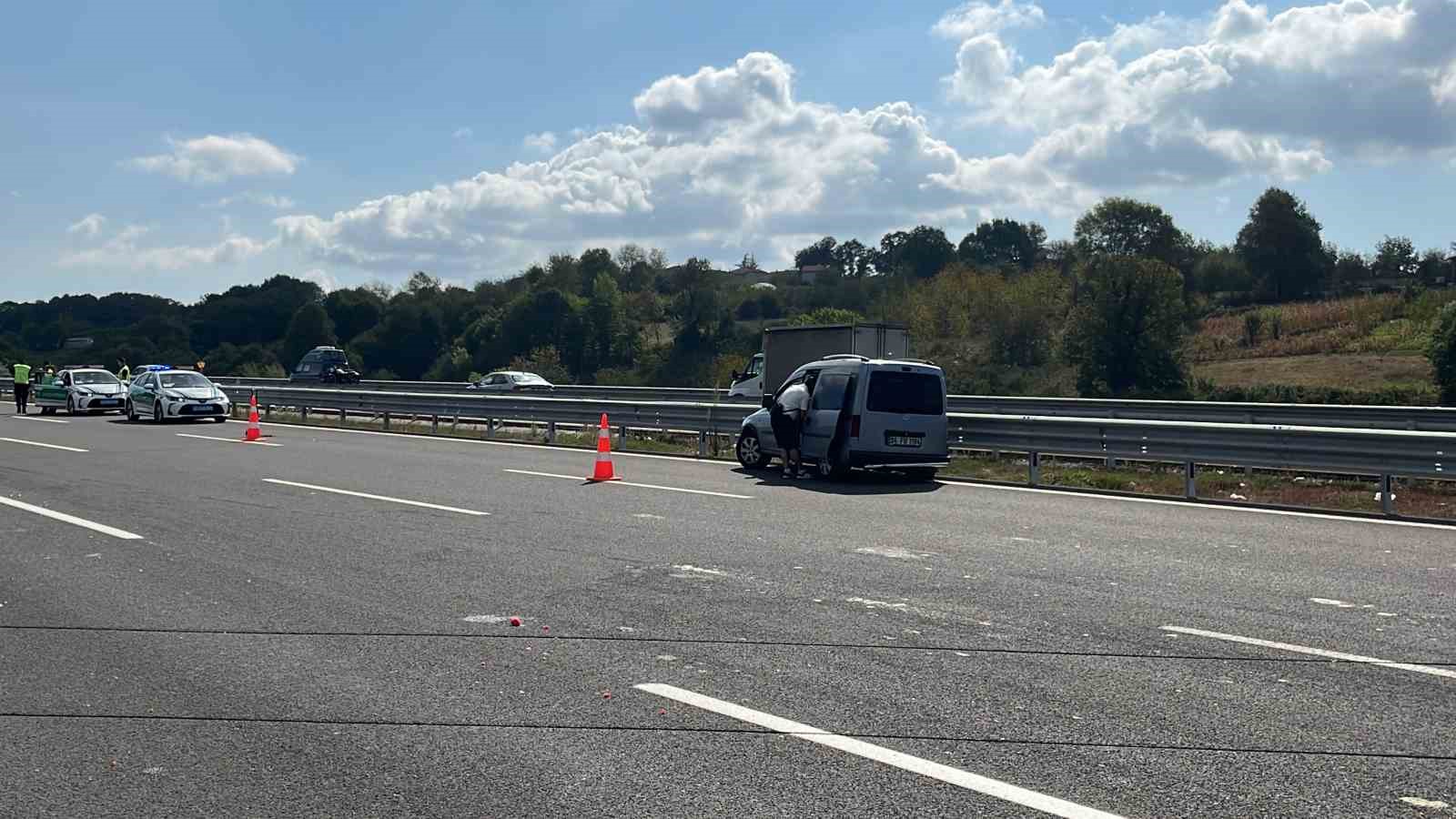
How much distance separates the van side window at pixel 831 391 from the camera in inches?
701

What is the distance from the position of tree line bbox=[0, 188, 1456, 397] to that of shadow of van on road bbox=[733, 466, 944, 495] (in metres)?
33.0

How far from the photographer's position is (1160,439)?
16.6 metres

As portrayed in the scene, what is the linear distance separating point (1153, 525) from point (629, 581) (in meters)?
5.94

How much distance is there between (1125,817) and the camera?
4.43 m

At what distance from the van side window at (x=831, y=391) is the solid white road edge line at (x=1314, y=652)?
33.8ft

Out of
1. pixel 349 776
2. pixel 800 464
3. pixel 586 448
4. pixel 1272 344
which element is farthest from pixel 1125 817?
pixel 1272 344

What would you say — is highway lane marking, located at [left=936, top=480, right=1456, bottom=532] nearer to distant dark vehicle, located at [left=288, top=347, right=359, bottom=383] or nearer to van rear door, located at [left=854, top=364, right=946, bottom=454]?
van rear door, located at [left=854, top=364, right=946, bottom=454]

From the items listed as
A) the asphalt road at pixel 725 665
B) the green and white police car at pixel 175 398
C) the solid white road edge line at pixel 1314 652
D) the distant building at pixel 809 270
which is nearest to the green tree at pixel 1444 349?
the asphalt road at pixel 725 665

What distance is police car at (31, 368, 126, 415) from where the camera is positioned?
37969 millimetres

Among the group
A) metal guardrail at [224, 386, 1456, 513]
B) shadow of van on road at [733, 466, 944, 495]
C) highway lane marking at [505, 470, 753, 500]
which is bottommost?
highway lane marking at [505, 470, 753, 500]

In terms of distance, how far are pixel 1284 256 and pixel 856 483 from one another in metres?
86.4

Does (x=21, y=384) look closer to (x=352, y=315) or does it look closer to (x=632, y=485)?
(x=632, y=485)

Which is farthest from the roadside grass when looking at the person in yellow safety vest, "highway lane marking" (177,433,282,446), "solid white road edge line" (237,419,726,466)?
the person in yellow safety vest

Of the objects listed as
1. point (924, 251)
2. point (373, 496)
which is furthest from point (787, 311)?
point (373, 496)
